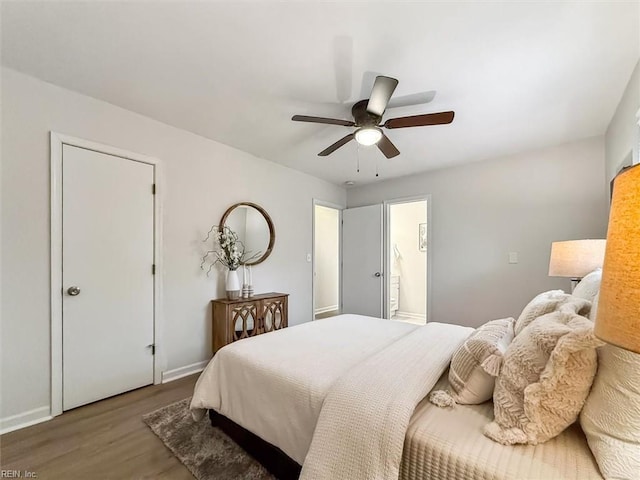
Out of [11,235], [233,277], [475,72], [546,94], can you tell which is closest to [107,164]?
[11,235]

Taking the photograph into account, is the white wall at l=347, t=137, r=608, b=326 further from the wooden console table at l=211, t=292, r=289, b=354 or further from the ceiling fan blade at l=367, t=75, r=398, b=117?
the ceiling fan blade at l=367, t=75, r=398, b=117

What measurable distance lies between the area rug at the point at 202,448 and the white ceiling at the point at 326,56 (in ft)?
8.04

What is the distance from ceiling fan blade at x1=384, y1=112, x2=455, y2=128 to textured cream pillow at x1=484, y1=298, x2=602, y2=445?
143cm

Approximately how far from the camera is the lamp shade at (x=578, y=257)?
2158 mm

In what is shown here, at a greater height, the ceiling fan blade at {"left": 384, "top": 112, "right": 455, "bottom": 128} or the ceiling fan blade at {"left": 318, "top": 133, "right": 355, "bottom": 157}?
the ceiling fan blade at {"left": 384, "top": 112, "right": 455, "bottom": 128}

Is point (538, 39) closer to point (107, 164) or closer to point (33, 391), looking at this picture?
point (107, 164)

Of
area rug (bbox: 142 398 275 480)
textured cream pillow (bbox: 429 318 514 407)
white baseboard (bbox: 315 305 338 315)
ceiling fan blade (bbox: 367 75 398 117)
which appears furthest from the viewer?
white baseboard (bbox: 315 305 338 315)

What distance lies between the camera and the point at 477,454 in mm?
928

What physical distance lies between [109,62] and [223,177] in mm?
1481

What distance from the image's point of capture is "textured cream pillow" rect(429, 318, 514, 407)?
3.86 feet

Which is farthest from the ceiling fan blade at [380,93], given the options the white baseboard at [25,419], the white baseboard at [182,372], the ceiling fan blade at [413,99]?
the white baseboard at [25,419]

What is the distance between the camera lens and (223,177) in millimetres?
3264

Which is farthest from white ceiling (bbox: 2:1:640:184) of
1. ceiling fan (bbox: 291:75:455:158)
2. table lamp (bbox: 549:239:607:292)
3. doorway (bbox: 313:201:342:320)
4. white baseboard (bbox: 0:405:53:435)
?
doorway (bbox: 313:201:342:320)

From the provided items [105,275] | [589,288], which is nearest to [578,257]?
[589,288]
